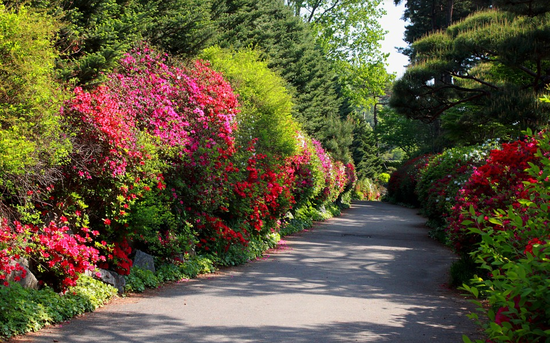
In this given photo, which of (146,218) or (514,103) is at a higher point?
(514,103)

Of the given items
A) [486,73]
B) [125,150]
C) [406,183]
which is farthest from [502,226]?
[406,183]

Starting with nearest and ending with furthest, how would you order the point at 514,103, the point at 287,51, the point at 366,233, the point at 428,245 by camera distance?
1. the point at 514,103
2. the point at 428,245
3. the point at 366,233
4. the point at 287,51

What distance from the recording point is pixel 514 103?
49.2 feet

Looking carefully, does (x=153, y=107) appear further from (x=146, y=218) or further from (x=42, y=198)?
(x=42, y=198)

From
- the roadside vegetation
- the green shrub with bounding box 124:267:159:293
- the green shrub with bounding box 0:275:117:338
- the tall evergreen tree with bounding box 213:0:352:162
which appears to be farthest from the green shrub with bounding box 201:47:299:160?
the green shrub with bounding box 0:275:117:338

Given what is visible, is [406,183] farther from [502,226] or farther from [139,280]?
[502,226]

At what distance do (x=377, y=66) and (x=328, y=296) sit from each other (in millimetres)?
40629

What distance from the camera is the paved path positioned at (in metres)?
6.26

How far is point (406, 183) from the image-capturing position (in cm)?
3712

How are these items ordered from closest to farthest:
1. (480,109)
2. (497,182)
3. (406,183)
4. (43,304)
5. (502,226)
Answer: (502,226), (43,304), (497,182), (480,109), (406,183)

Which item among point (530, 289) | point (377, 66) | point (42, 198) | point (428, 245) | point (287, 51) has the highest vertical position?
point (377, 66)

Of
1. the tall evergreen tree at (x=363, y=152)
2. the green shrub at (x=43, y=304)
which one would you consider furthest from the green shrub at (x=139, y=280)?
the tall evergreen tree at (x=363, y=152)

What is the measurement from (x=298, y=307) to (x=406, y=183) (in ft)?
100

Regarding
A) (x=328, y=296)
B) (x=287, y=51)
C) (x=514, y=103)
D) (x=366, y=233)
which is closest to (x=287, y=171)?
(x=366, y=233)
